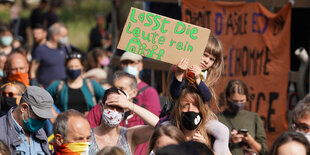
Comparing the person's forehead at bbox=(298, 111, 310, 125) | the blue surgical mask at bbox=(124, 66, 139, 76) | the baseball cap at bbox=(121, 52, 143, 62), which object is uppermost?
the baseball cap at bbox=(121, 52, 143, 62)

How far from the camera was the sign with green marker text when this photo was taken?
502cm

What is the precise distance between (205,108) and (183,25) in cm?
71

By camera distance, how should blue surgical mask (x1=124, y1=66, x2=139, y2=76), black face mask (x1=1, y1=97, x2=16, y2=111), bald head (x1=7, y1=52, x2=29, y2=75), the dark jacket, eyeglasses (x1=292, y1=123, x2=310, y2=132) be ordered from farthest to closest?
blue surgical mask (x1=124, y1=66, x2=139, y2=76) < bald head (x1=7, y1=52, x2=29, y2=75) < black face mask (x1=1, y1=97, x2=16, y2=111) < eyeglasses (x1=292, y1=123, x2=310, y2=132) < the dark jacket

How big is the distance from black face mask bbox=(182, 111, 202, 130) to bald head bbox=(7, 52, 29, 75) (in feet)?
11.4

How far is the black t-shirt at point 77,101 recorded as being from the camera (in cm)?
770

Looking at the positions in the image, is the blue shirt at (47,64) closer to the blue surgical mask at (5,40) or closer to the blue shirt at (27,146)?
the blue surgical mask at (5,40)

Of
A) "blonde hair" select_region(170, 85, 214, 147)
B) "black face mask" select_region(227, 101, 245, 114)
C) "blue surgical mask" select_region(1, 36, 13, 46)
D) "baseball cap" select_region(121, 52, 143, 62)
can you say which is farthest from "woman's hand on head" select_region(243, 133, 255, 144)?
"blue surgical mask" select_region(1, 36, 13, 46)

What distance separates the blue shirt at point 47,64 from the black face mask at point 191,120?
6.74m

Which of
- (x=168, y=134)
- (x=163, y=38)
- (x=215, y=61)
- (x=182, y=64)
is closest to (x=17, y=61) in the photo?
(x=163, y=38)

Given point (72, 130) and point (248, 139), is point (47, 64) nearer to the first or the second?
point (248, 139)

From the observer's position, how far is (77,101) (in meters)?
7.75

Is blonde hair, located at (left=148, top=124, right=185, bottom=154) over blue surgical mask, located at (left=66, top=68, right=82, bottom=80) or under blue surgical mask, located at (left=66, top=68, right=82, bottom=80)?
over

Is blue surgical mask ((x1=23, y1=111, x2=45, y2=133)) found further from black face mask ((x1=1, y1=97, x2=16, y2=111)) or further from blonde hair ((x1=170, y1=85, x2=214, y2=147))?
black face mask ((x1=1, y1=97, x2=16, y2=111))

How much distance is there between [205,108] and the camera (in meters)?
4.86
